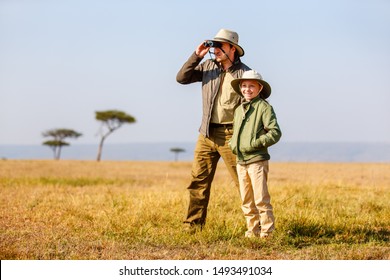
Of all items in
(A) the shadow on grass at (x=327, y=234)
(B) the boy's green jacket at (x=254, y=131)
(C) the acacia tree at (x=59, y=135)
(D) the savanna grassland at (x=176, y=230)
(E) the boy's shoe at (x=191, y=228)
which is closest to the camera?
(D) the savanna grassland at (x=176, y=230)

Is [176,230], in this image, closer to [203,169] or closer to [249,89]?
[203,169]

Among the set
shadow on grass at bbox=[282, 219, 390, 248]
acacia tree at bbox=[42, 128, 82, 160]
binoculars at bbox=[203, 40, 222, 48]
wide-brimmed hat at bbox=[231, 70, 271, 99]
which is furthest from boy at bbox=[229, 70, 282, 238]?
acacia tree at bbox=[42, 128, 82, 160]

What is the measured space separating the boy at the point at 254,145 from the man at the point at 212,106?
286 mm

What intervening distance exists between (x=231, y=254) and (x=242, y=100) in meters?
1.78

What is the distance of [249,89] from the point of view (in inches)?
224

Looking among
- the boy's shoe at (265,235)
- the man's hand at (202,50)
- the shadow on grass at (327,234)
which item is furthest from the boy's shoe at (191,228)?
the man's hand at (202,50)

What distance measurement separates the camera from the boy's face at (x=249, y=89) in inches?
224

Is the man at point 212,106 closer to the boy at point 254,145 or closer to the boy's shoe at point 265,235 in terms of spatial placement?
the boy at point 254,145

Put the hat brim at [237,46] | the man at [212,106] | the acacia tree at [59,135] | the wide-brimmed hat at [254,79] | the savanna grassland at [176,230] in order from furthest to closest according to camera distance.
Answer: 1. the acacia tree at [59,135]
2. the man at [212,106]
3. the hat brim at [237,46]
4. the wide-brimmed hat at [254,79]
5. the savanna grassland at [176,230]

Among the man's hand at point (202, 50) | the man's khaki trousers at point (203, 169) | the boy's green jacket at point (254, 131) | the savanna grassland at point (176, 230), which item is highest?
the man's hand at point (202, 50)

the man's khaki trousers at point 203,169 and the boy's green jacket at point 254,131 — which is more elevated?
the boy's green jacket at point 254,131

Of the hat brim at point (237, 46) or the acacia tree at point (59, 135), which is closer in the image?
the hat brim at point (237, 46)

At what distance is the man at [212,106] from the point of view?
6.05 metres
